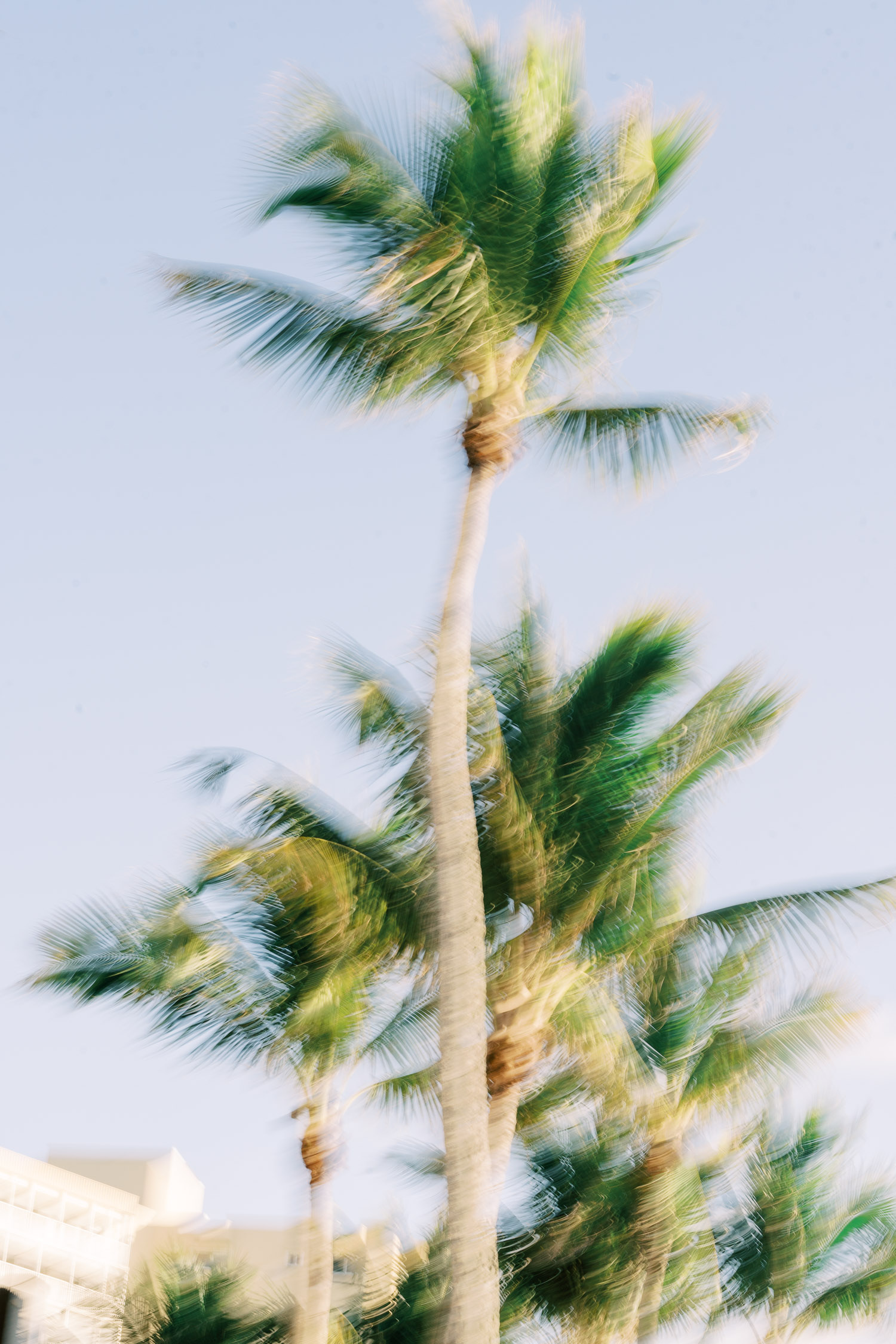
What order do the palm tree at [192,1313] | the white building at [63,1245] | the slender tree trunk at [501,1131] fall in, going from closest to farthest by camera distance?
1. the slender tree trunk at [501,1131]
2. the palm tree at [192,1313]
3. the white building at [63,1245]

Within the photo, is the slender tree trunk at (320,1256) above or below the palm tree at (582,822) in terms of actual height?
below

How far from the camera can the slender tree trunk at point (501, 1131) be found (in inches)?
415

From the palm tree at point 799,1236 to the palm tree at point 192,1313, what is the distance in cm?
543

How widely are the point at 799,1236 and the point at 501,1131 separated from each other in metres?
8.87

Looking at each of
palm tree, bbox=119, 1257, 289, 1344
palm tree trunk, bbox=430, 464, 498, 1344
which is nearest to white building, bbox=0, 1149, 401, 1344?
palm tree, bbox=119, 1257, 289, 1344

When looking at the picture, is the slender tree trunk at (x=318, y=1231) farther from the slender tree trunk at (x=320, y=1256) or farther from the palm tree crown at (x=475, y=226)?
the palm tree crown at (x=475, y=226)

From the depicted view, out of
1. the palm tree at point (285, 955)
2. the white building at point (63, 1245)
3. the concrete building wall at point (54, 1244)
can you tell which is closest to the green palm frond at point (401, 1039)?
the palm tree at point (285, 955)

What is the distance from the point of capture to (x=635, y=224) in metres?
11.3

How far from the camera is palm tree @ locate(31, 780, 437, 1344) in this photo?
37.6ft

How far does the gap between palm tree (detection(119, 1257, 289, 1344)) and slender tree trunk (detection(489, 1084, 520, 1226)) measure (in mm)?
5831

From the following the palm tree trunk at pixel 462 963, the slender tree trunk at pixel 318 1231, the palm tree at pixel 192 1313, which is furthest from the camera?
the palm tree at pixel 192 1313

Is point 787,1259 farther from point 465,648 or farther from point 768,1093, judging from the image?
point 465,648

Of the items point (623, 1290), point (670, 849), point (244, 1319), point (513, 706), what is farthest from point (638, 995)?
point (244, 1319)

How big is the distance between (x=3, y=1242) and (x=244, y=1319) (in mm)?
13329
